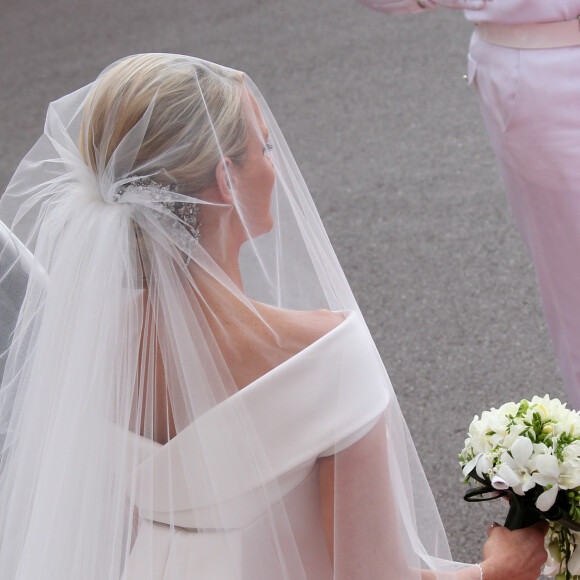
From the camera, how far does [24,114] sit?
598 centimetres

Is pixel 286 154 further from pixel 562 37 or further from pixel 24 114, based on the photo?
pixel 24 114

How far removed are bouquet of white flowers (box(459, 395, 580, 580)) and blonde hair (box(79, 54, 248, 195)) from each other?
26.2 inches

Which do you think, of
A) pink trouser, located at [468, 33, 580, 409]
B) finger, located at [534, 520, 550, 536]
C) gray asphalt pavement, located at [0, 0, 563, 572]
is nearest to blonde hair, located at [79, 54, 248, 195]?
finger, located at [534, 520, 550, 536]

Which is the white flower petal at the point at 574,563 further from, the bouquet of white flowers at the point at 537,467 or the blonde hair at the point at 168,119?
the blonde hair at the point at 168,119

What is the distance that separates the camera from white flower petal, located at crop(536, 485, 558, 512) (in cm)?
154

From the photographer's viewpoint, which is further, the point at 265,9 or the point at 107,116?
the point at 265,9

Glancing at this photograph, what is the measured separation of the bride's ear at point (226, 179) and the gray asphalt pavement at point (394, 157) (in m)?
1.57

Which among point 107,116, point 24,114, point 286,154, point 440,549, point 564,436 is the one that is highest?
point 107,116

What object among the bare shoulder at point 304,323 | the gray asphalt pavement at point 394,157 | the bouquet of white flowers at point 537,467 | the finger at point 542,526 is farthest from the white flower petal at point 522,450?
the gray asphalt pavement at point 394,157

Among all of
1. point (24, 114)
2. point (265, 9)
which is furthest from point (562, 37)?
point (265, 9)

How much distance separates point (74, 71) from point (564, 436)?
535 cm

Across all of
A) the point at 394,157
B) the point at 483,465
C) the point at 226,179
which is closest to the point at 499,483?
the point at 483,465

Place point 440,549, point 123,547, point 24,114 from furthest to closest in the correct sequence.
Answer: point 24,114 → point 440,549 → point 123,547

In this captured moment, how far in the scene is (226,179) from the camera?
141cm
